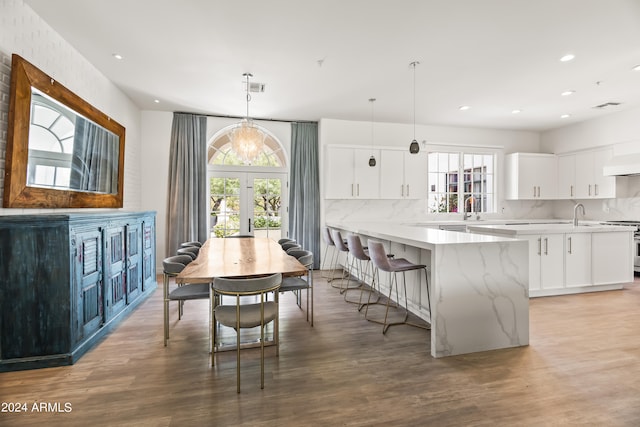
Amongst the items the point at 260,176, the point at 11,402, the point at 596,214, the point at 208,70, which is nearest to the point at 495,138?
the point at 596,214

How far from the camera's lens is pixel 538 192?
6770 mm

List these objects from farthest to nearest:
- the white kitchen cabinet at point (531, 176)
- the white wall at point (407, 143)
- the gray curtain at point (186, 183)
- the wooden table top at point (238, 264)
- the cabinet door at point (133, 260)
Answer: the white kitchen cabinet at point (531, 176)
the white wall at point (407, 143)
the gray curtain at point (186, 183)
the cabinet door at point (133, 260)
the wooden table top at point (238, 264)

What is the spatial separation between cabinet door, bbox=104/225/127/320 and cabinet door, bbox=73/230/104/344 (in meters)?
0.11

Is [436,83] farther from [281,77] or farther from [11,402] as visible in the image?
[11,402]

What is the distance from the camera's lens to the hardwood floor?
1.83 meters

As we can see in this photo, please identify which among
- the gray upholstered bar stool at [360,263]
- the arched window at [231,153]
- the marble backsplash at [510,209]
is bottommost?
the gray upholstered bar stool at [360,263]

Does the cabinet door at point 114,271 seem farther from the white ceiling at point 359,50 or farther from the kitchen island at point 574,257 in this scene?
the kitchen island at point 574,257

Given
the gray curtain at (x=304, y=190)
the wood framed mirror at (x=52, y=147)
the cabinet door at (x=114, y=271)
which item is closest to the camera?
the wood framed mirror at (x=52, y=147)

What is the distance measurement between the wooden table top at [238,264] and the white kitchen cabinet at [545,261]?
3.25 meters

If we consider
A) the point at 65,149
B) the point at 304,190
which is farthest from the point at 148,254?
the point at 304,190

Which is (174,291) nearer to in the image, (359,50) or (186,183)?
(359,50)

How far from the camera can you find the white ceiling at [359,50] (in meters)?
2.77

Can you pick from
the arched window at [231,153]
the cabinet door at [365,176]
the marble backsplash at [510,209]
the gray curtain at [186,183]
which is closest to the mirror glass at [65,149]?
the gray curtain at [186,183]

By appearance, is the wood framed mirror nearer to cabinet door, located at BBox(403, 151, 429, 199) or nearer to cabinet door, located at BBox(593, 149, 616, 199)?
cabinet door, located at BBox(403, 151, 429, 199)
